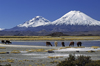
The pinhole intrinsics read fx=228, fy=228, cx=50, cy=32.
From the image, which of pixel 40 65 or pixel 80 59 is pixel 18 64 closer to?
pixel 40 65

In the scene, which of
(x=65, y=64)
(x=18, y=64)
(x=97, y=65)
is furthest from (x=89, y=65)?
(x=18, y=64)

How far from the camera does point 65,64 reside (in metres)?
12.0

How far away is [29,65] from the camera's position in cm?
1466

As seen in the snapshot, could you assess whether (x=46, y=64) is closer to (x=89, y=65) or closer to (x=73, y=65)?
(x=73, y=65)

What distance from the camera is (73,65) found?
12273 millimetres

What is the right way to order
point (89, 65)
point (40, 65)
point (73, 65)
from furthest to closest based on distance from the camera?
point (40, 65)
point (73, 65)
point (89, 65)

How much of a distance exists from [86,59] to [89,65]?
1384 mm

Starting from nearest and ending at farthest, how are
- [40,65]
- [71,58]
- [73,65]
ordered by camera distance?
[73,65], [71,58], [40,65]

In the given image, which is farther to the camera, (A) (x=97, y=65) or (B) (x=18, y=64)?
(B) (x=18, y=64)

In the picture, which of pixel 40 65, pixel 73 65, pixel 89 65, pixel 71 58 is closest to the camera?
pixel 89 65

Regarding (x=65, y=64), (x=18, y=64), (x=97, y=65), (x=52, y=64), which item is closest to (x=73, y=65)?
(x=65, y=64)

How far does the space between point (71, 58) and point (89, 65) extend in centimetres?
201

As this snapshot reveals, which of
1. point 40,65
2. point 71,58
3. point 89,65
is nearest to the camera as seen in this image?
point 89,65

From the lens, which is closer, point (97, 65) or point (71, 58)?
point (97, 65)
